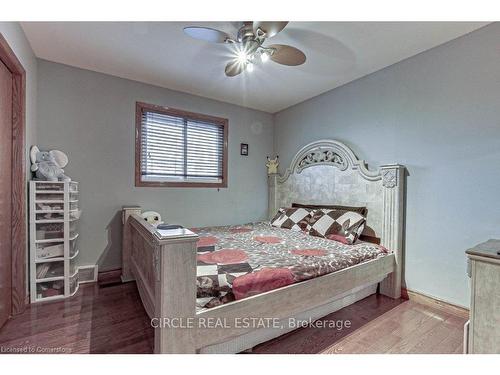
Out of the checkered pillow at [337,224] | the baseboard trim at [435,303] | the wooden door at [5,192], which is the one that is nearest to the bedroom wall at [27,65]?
the wooden door at [5,192]

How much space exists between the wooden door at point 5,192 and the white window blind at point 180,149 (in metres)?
1.20

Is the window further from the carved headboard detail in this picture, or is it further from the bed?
the carved headboard detail

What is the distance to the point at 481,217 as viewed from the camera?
192 cm

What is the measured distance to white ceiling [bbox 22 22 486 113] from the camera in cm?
193

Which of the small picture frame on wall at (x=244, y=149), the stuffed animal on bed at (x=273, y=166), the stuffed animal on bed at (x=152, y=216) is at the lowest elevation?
the stuffed animal on bed at (x=152, y=216)

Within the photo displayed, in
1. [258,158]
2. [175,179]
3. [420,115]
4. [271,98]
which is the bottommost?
[175,179]

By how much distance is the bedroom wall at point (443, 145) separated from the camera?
6.25 feet

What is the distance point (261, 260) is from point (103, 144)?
85.6 inches

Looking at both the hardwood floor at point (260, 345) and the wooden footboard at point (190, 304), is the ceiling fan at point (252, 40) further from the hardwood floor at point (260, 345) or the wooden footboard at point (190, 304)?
the hardwood floor at point (260, 345)

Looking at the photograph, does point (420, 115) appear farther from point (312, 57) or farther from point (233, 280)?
point (233, 280)

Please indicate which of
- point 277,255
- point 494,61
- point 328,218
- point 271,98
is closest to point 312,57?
point 271,98

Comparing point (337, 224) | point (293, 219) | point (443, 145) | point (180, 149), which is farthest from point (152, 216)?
point (443, 145)

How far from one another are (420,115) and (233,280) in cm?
222

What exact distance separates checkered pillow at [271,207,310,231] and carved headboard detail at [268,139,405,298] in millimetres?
305
